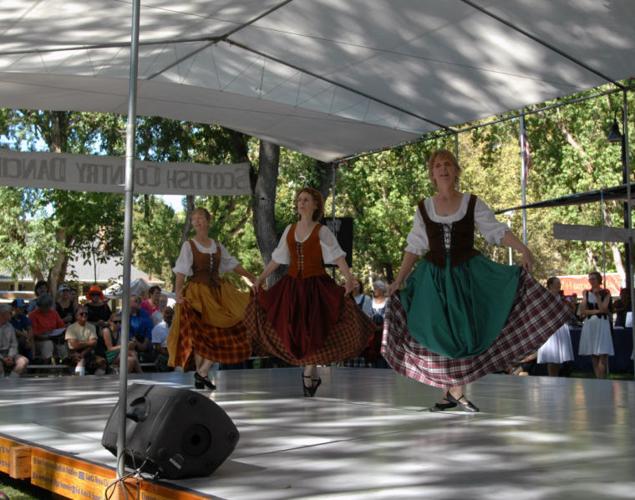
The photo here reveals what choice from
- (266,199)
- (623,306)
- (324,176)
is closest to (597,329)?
(623,306)

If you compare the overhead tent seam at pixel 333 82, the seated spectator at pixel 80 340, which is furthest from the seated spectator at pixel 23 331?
the overhead tent seam at pixel 333 82

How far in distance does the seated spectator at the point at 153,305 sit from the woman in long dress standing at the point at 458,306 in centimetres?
601

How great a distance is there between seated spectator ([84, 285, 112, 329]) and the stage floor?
3157mm

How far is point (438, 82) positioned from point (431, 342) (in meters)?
3.74

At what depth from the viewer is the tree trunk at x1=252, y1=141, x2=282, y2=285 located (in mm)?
11922

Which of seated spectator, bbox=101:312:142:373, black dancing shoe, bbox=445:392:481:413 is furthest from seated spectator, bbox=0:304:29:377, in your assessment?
black dancing shoe, bbox=445:392:481:413

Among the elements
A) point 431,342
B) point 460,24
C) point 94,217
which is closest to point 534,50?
point 460,24

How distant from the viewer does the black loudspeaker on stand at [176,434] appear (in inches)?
111

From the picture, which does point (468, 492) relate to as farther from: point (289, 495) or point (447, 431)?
point (447, 431)

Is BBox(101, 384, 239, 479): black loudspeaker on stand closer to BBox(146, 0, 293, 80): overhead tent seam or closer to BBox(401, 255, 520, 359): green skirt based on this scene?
BBox(401, 255, 520, 359): green skirt

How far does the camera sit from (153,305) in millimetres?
10797

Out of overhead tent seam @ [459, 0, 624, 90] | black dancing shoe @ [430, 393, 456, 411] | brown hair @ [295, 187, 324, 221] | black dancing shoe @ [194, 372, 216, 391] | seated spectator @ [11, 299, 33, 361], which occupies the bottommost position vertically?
black dancing shoe @ [430, 393, 456, 411]

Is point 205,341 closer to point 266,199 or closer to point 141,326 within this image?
point 141,326

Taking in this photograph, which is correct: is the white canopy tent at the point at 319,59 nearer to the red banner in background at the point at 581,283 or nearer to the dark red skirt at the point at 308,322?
the dark red skirt at the point at 308,322
